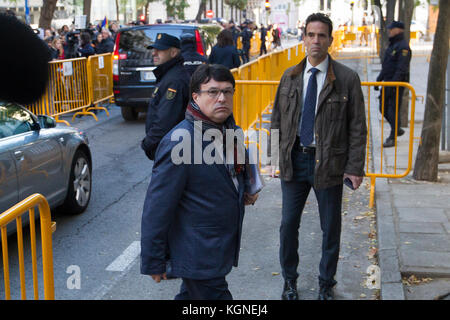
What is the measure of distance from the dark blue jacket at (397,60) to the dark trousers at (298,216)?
20.7 feet

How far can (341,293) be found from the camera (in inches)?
185

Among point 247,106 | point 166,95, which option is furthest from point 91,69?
point 166,95

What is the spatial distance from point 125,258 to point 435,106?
173 inches

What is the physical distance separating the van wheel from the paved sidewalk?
247 inches

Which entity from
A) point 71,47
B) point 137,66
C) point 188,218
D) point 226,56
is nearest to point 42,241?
point 188,218

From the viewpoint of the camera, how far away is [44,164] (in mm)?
6113

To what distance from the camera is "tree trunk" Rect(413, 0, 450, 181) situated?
7.76 metres

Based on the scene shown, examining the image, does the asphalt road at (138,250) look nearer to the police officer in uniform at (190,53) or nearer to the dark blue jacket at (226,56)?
the police officer in uniform at (190,53)

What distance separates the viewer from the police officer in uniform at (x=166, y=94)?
4957 mm

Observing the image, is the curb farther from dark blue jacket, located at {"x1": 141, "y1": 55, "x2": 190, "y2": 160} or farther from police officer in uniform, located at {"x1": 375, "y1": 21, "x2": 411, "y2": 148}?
police officer in uniform, located at {"x1": 375, "y1": 21, "x2": 411, "y2": 148}

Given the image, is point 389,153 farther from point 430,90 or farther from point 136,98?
point 136,98

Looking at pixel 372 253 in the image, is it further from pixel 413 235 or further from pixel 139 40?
pixel 139 40

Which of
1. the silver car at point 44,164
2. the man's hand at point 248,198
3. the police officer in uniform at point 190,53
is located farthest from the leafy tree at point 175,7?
the man's hand at point 248,198

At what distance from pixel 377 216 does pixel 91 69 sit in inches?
368
